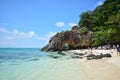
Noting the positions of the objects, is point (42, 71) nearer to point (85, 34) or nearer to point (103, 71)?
point (103, 71)

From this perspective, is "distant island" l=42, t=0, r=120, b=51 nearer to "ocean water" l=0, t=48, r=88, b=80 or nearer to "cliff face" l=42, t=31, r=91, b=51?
"cliff face" l=42, t=31, r=91, b=51

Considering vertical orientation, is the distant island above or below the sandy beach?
above

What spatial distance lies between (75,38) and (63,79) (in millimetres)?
47834

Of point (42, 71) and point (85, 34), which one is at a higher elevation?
point (85, 34)

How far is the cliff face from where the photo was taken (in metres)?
58.8

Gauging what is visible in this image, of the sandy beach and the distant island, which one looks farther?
the distant island

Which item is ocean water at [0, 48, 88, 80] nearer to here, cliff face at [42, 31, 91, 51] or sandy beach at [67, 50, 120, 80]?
sandy beach at [67, 50, 120, 80]

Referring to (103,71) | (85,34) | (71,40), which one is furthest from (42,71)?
(71,40)

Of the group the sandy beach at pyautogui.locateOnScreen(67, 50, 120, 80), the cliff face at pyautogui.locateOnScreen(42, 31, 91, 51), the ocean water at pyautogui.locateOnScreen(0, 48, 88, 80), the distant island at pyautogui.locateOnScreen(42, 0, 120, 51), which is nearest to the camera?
the sandy beach at pyautogui.locateOnScreen(67, 50, 120, 80)

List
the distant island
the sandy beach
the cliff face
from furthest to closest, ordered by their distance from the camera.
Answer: the cliff face → the distant island → the sandy beach

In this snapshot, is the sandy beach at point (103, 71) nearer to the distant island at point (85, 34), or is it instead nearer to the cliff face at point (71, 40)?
the distant island at point (85, 34)

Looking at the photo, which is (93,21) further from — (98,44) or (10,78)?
(10,78)

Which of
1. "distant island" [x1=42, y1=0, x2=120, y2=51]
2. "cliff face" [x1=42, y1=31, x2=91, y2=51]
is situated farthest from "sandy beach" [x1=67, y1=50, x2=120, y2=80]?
"cliff face" [x1=42, y1=31, x2=91, y2=51]

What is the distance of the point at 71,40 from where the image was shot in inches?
2388
